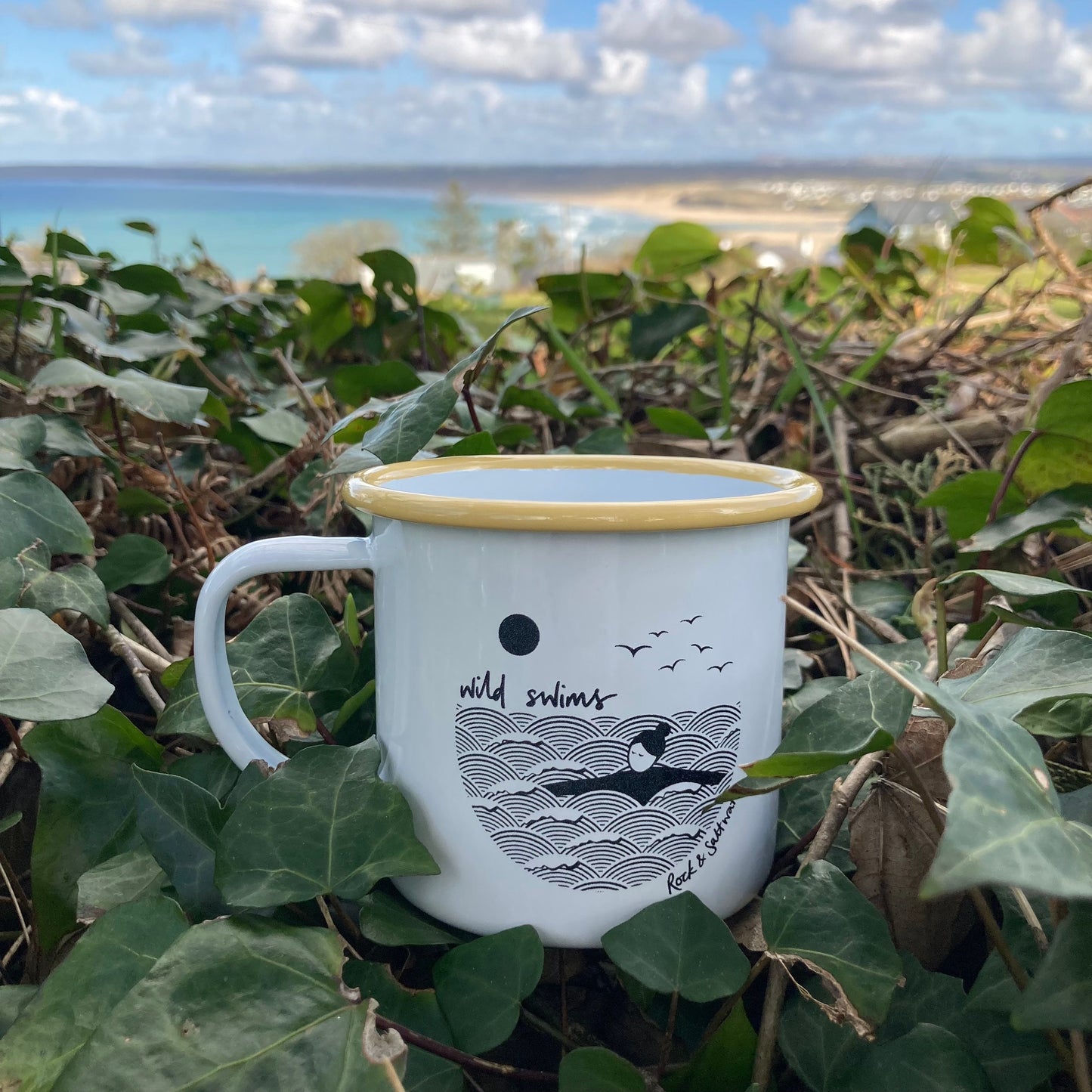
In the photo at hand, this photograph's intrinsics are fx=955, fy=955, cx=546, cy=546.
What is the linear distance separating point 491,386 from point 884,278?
548 mm

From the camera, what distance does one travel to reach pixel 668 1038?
0.45 m

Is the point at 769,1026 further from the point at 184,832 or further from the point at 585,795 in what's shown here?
the point at 184,832

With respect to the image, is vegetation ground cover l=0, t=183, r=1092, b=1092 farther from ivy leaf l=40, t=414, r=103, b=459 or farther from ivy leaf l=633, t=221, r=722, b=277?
ivy leaf l=633, t=221, r=722, b=277

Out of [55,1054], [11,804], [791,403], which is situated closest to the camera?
[55,1054]

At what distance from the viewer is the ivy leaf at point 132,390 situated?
69cm

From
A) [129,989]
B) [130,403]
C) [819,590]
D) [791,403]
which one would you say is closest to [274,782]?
[129,989]

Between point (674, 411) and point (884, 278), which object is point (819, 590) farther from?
point (884, 278)

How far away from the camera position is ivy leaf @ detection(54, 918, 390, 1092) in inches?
14.9

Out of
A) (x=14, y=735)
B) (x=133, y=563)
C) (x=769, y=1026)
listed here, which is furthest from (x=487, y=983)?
(x=133, y=563)

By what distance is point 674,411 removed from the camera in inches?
34.4

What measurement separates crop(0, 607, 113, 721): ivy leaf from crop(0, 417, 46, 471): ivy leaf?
0.52ft

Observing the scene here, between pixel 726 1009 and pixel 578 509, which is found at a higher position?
pixel 578 509

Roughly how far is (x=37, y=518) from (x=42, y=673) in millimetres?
172

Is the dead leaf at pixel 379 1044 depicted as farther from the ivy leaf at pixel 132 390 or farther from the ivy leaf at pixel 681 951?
the ivy leaf at pixel 132 390
